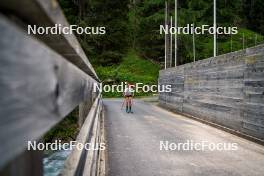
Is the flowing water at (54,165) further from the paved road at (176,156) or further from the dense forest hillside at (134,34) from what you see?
the dense forest hillside at (134,34)

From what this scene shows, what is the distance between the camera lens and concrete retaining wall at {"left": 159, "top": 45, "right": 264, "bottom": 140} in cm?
882

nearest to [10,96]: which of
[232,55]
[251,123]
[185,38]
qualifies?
[251,123]

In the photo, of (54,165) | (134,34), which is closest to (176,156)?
(54,165)

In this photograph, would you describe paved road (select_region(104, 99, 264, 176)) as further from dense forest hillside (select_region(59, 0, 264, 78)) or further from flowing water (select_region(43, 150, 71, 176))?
dense forest hillside (select_region(59, 0, 264, 78))

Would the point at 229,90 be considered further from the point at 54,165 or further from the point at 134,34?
the point at 134,34

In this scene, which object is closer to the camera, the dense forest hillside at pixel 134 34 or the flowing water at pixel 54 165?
the flowing water at pixel 54 165

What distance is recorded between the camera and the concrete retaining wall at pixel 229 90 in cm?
882

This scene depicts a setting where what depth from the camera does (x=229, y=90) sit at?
1079cm

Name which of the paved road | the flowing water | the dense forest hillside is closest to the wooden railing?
the flowing water

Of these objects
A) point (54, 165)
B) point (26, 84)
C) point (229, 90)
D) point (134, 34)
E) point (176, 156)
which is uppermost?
point (134, 34)

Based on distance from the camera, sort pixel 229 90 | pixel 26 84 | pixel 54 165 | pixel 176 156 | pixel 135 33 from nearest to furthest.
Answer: pixel 26 84 → pixel 54 165 → pixel 176 156 → pixel 229 90 → pixel 135 33

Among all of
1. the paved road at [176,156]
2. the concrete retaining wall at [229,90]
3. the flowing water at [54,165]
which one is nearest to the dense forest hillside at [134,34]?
the concrete retaining wall at [229,90]

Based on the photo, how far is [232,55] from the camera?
10664 millimetres

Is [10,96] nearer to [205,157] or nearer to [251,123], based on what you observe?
[205,157]
